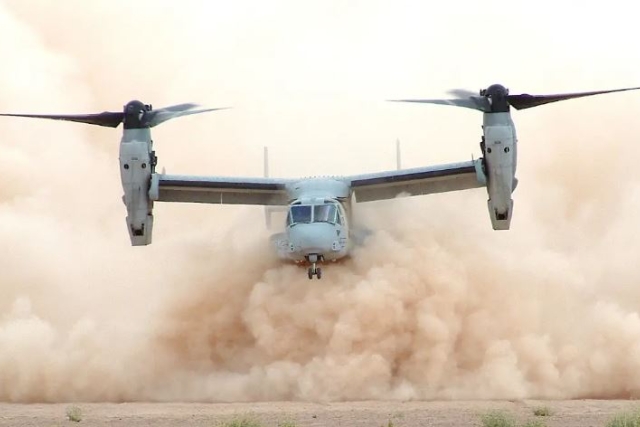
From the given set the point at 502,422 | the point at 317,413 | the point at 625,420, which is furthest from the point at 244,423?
the point at 625,420

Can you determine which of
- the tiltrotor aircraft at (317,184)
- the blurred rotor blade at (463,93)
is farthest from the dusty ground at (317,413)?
the blurred rotor blade at (463,93)

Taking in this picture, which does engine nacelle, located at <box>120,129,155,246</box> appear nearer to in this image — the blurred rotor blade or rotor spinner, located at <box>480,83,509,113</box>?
the blurred rotor blade

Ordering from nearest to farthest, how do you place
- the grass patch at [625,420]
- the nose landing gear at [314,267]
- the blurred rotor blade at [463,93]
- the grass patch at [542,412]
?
the grass patch at [625,420]
the grass patch at [542,412]
the nose landing gear at [314,267]
the blurred rotor blade at [463,93]

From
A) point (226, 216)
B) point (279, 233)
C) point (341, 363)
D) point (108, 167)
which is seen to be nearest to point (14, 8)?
point (108, 167)

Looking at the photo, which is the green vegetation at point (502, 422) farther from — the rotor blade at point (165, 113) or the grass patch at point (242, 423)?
the rotor blade at point (165, 113)

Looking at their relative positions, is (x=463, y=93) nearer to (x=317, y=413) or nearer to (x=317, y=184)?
(x=317, y=184)

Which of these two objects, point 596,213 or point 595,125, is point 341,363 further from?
point 595,125

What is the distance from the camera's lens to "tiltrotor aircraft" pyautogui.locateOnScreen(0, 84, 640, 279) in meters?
27.8

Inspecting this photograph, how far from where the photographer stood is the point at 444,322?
28438 mm

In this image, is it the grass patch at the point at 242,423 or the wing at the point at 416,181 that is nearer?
the grass patch at the point at 242,423

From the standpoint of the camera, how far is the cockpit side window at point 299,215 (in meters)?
28.6

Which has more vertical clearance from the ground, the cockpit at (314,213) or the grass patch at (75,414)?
the cockpit at (314,213)

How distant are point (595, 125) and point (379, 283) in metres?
9.30

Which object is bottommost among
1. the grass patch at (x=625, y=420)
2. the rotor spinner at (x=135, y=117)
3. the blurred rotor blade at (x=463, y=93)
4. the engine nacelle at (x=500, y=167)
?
the grass patch at (x=625, y=420)
